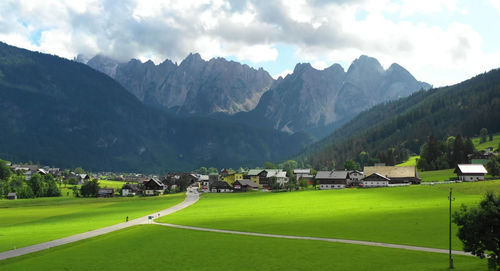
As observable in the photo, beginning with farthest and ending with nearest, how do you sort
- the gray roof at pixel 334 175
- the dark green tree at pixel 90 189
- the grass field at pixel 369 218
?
1. the dark green tree at pixel 90 189
2. the gray roof at pixel 334 175
3. the grass field at pixel 369 218

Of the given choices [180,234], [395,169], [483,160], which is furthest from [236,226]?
[483,160]

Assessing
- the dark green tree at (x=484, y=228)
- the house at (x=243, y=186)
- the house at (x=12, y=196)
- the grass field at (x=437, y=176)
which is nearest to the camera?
the dark green tree at (x=484, y=228)

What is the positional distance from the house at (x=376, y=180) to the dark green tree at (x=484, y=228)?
107127mm

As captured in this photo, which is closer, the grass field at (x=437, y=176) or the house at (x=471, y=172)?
the house at (x=471, y=172)

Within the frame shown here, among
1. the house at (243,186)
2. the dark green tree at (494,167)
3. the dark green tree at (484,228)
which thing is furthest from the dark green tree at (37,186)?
the dark green tree at (494,167)

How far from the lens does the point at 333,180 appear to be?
164000mm

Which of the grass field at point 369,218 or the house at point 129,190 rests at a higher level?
the grass field at point 369,218

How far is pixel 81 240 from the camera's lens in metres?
60.3

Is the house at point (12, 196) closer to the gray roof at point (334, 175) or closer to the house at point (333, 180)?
the house at point (333, 180)

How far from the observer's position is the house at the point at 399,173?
458 ft

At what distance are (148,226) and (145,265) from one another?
1212 inches

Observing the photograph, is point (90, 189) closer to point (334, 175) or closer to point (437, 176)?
point (334, 175)

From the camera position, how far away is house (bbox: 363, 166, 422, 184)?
139750mm

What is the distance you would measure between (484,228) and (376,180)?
110167mm
